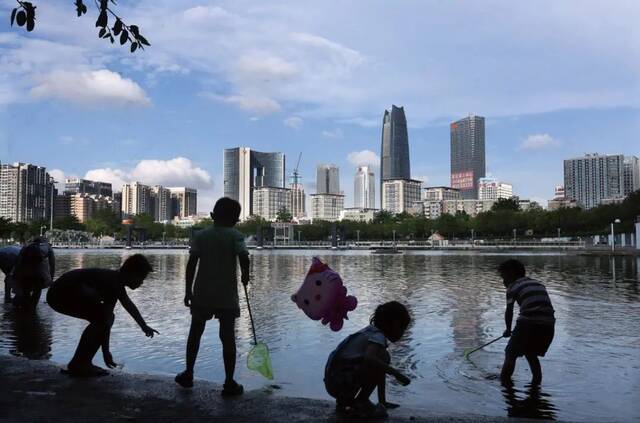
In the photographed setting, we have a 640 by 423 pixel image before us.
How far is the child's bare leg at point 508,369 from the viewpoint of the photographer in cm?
648

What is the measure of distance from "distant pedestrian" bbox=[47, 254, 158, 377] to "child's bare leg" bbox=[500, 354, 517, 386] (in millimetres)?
3780

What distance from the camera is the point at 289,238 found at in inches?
6703

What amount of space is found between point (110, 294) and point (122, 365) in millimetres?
1854

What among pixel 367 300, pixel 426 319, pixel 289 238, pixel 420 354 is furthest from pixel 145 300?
pixel 289 238

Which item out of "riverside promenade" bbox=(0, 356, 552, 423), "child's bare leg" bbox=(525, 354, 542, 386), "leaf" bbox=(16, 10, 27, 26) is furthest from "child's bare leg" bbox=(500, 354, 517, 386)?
"leaf" bbox=(16, 10, 27, 26)

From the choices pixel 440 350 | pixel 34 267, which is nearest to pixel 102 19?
pixel 440 350

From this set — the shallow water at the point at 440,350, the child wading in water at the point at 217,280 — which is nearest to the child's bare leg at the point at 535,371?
the shallow water at the point at 440,350

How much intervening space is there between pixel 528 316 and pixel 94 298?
14.4ft

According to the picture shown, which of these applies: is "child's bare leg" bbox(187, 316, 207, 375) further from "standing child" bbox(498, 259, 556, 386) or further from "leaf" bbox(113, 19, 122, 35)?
"standing child" bbox(498, 259, 556, 386)

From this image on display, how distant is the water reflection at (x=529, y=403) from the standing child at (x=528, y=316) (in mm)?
344

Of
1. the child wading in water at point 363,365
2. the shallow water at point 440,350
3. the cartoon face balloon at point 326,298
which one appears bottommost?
the shallow water at point 440,350

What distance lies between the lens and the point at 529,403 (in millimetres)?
5906

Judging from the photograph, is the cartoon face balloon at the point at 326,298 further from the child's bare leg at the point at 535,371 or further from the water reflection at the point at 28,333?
the water reflection at the point at 28,333

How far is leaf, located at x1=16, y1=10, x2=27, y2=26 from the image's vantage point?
4234 mm
